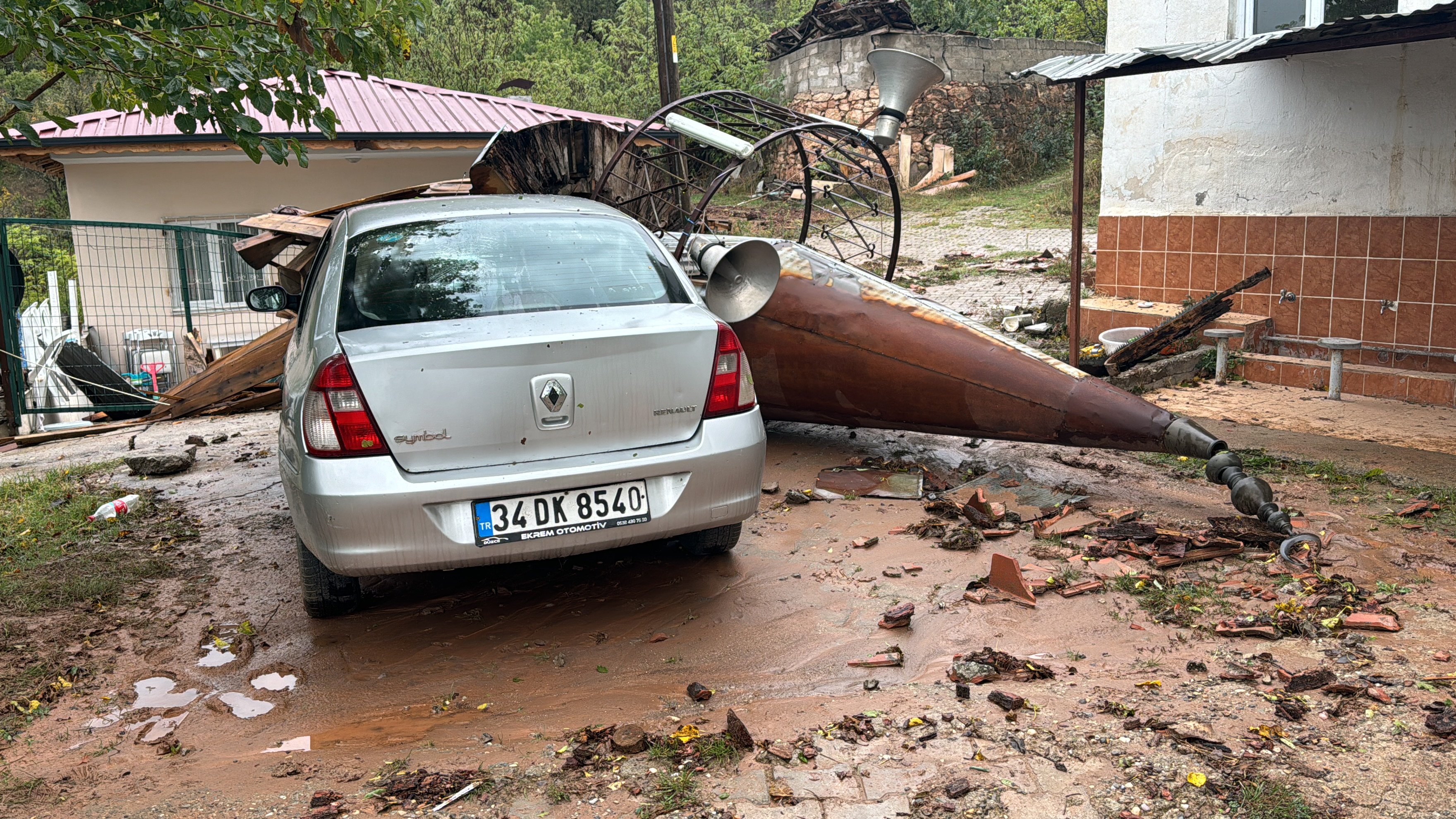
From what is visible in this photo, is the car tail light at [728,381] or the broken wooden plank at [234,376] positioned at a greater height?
the car tail light at [728,381]

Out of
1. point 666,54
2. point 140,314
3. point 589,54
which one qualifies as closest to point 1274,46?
point 666,54

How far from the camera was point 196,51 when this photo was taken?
4523mm

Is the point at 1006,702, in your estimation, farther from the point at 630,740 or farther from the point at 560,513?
the point at 560,513

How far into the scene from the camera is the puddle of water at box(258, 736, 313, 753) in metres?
3.01

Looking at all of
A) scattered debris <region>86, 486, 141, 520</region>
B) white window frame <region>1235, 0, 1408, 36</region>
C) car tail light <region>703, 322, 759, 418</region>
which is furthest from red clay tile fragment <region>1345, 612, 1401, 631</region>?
white window frame <region>1235, 0, 1408, 36</region>

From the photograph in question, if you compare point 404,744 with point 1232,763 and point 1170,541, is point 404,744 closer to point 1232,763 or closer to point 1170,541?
point 1232,763

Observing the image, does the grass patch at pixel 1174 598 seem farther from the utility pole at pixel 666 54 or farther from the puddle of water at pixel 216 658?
the utility pole at pixel 666 54

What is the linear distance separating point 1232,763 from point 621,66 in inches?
982

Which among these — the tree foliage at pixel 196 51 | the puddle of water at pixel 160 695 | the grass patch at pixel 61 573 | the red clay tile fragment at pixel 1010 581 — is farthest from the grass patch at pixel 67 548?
the red clay tile fragment at pixel 1010 581

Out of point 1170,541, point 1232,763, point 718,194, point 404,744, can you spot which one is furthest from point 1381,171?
point 718,194

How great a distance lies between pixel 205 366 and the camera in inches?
464

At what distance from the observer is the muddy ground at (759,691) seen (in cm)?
263

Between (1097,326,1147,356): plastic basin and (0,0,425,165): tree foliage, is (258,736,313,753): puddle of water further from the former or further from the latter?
(1097,326,1147,356): plastic basin

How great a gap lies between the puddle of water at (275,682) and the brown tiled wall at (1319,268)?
7.78 metres
